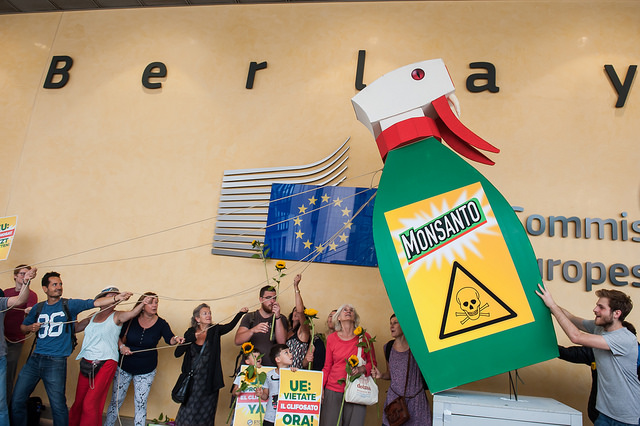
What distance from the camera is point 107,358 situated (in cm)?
345

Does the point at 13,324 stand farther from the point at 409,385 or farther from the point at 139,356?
the point at 409,385

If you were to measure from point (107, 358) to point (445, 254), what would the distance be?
2.61m

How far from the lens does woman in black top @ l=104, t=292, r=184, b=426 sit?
11.5ft

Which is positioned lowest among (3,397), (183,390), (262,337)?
(3,397)

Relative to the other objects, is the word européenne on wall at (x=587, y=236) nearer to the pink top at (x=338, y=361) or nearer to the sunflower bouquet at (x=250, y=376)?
the pink top at (x=338, y=361)

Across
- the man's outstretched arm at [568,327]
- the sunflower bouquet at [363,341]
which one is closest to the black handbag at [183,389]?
the sunflower bouquet at [363,341]

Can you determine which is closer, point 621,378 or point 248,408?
point 621,378

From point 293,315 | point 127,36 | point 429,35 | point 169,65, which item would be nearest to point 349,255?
point 293,315

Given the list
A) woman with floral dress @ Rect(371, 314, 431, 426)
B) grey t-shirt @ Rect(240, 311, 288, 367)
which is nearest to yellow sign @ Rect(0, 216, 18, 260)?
grey t-shirt @ Rect(240, 311, 288, 367)

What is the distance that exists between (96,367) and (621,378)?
336 cm

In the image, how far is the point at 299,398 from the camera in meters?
2.79

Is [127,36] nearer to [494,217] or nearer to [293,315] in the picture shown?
[293,315]

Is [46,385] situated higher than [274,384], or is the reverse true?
[274,384]

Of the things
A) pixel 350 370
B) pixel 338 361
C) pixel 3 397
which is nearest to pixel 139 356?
pixel 3 397
